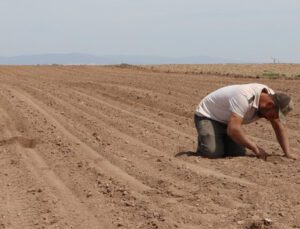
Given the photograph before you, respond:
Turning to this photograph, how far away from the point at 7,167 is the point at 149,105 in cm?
775

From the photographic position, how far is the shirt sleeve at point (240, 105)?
7.97m

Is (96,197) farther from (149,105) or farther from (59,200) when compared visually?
(149,105)

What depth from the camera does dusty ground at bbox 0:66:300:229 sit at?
5734 mm

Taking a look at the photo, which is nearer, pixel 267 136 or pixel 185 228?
pixel 185 228

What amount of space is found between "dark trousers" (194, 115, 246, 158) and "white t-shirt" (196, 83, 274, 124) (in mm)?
99

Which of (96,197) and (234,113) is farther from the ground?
(234,113)

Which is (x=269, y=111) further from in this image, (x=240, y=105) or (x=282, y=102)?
(x=240, y=105)

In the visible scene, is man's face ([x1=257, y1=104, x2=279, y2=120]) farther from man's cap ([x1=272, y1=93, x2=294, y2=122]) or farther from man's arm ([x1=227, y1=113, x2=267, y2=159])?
man's arm ([x1=227, y1=113, x2=267, y2=159])

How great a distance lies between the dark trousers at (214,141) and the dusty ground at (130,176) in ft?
0.96

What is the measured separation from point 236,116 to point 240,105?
14 cm

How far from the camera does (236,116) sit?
7992 millimetres

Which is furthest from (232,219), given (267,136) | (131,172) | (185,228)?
(267,136)

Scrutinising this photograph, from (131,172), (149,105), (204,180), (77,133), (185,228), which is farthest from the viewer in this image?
(149,105)

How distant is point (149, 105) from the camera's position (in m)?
15.7
